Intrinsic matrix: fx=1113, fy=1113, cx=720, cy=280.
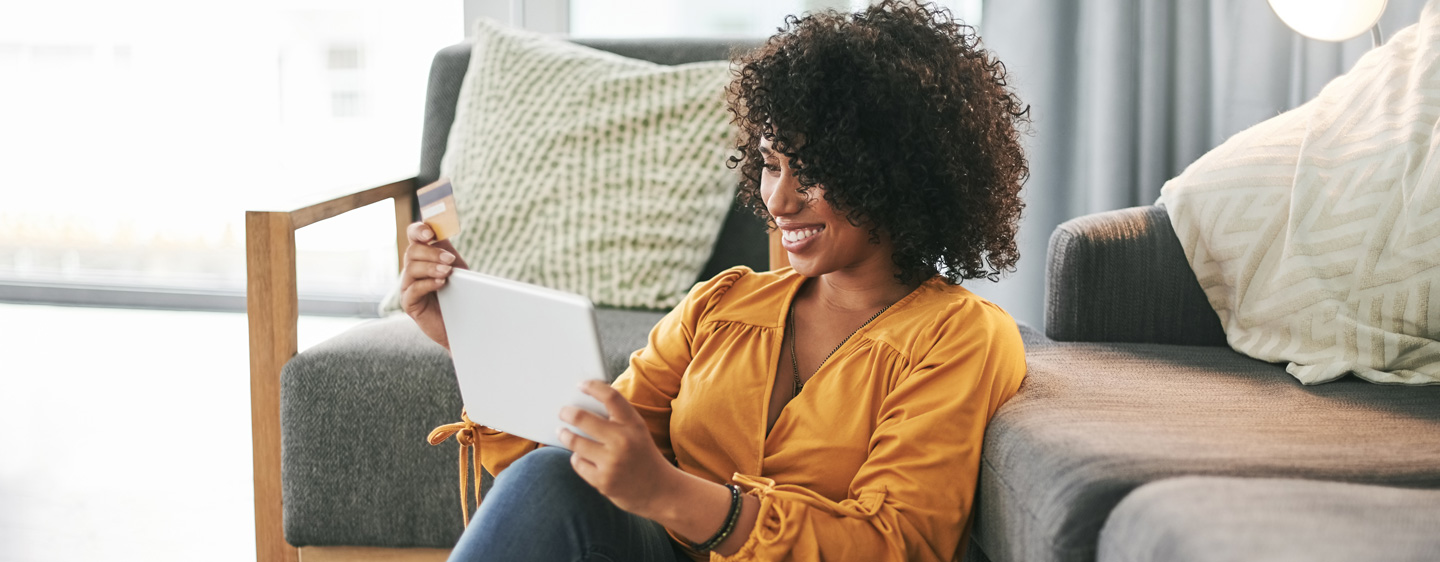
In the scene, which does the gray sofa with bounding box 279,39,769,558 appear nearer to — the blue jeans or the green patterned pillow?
the green patterned pillow

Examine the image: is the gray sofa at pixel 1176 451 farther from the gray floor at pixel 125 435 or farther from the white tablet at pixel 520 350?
the gray floor at pixel 125 435

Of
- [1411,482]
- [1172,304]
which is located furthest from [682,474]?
[1172,304]

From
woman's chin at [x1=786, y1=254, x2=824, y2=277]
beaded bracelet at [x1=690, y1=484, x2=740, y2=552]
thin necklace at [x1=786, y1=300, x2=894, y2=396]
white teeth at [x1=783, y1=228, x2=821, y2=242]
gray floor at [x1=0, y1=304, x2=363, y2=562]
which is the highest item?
white teeth at [x1=783, y1=228, x2=821, y2=242]

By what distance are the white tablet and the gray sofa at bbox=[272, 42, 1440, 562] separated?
36 centimetres

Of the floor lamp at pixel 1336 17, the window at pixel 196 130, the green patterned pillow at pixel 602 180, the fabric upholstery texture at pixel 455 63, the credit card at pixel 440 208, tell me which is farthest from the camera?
the window at pixel 196 130

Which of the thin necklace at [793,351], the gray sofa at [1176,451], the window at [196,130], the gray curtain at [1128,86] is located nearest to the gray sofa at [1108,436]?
the gray sofa at [1176,451]

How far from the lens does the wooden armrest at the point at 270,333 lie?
54.6 inches

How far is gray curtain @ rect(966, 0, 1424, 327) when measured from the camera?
2023mm

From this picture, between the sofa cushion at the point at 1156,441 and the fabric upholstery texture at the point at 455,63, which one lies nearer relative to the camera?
the sofa cushion at the point at 1156,441

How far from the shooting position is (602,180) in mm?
1731

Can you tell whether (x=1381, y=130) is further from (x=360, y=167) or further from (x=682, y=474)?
(x=360, y=167)

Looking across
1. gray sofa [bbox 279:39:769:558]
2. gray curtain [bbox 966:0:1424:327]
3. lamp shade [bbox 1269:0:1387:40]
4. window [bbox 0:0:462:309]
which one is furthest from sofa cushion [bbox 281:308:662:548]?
window [bbox 0:0:462:309]

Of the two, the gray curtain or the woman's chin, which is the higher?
the gray curtain

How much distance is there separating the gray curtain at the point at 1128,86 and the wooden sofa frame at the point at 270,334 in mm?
1369
